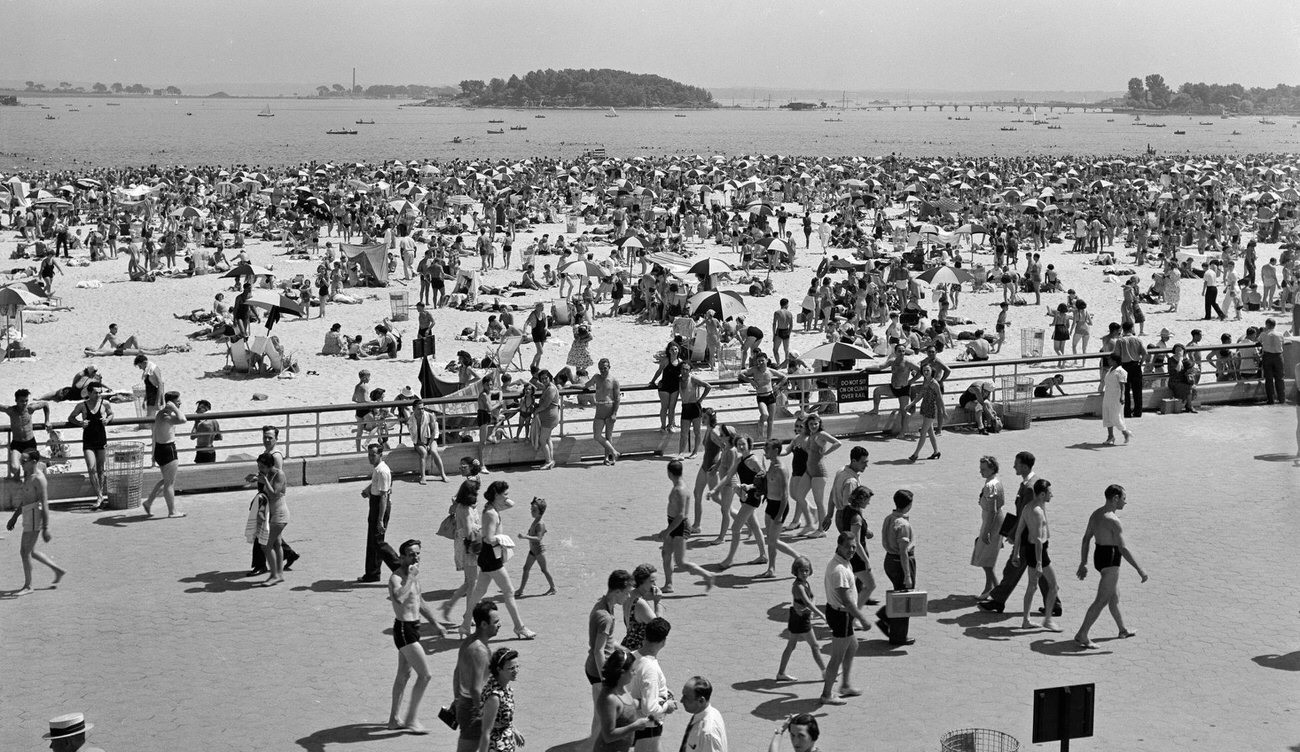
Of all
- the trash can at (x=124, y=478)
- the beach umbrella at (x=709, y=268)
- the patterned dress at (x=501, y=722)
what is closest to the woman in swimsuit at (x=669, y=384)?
the trash can at (x=124, y=478)

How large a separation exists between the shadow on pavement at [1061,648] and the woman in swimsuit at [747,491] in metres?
2.41

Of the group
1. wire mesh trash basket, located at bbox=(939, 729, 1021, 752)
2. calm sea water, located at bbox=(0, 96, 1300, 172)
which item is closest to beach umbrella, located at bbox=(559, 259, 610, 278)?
wire mesh trash basket, located at bbox=(939, 729, 1021, 752)

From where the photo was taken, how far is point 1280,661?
9.44 m

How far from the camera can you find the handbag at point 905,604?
9414 mm

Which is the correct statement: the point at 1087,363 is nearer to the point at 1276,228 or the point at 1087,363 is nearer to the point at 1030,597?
the point at 1030,597

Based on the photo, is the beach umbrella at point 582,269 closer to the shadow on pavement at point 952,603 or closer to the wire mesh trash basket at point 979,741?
the shadow on pavement at point 952,603

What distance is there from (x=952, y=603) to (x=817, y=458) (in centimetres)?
189

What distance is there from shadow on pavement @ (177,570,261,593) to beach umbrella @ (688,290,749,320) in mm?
12755

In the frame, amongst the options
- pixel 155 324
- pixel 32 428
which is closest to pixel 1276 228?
pixel 155 324

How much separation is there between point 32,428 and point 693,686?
8871 mm

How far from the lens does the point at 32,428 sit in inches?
514

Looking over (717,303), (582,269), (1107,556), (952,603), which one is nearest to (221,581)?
(952,603)

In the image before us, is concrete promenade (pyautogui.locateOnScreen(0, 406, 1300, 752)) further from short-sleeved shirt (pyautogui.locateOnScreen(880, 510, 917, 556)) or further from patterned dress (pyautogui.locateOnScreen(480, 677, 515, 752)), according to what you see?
patterned dress (pyautogui.locateOnScreen(480, 677, 515, 752))

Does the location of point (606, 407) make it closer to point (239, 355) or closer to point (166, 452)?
point (166, 452)
